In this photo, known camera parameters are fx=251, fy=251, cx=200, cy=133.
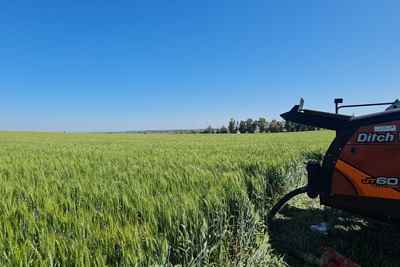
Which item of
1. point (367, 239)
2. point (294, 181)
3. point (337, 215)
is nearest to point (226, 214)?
point (367, 239)

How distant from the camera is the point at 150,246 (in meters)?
1.65

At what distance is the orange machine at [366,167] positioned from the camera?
258cm

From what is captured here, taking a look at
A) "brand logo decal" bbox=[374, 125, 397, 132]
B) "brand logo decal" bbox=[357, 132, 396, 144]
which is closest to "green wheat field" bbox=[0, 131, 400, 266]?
"brand logo decal" bbox=[357, 132, 396, 144]

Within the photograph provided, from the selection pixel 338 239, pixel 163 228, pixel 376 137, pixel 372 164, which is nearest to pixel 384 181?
pixel 372 164

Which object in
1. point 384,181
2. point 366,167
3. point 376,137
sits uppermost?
point 376,137

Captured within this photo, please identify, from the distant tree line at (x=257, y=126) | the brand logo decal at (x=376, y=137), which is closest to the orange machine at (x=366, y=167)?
the brand logo decal at (x=376, y=137)

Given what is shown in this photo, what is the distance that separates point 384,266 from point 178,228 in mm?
2385

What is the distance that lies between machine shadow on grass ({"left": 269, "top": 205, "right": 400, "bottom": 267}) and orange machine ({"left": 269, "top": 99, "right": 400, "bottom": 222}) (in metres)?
0.55

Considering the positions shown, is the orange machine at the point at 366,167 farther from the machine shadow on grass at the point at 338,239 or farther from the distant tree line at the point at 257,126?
the distant tree line at the point at 257,126

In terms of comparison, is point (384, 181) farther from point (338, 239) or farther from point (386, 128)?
point (338, 239)

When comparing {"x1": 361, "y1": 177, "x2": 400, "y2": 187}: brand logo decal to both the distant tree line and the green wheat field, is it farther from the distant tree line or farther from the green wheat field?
the distant tree line

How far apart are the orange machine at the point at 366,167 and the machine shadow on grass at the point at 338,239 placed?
21.7 inches

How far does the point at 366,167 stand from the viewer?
2.71 m

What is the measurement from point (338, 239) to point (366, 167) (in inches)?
48.3
